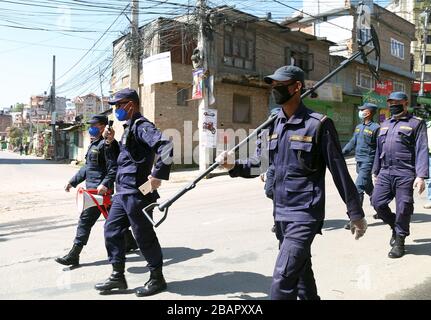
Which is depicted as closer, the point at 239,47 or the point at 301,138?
the point at 301,138

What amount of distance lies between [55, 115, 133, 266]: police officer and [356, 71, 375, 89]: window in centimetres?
2669

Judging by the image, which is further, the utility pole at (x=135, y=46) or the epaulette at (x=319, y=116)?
the utility pole at (x=135, y=46)

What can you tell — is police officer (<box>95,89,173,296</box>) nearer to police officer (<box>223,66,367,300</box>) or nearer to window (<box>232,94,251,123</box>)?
police officer (<box>223,66,367,300</box>)

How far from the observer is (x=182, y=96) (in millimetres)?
20688

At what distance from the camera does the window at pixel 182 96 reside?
67.4 ft

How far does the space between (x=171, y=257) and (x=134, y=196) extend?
5.13 ft

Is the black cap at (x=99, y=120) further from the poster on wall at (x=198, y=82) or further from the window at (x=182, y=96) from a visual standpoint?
the window at (x=182, y=96)

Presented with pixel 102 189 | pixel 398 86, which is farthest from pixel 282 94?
pixel 398 86

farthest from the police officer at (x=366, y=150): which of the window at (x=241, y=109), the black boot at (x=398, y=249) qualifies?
the window at (x=241, y=109)

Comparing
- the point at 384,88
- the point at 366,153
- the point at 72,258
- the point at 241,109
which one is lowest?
the point at 72,258

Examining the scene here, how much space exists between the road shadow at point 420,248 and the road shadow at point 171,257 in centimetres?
248

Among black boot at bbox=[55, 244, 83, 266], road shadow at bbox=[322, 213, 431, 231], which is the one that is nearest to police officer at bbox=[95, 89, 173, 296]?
black boot at bbox=[55, 244, 83, 266]

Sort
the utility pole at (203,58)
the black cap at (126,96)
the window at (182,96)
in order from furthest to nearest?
the window at (182,96)
the utility pole at (203,58)
the black cap at (126,96)

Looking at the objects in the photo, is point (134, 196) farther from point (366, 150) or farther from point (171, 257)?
point (366, 150)
